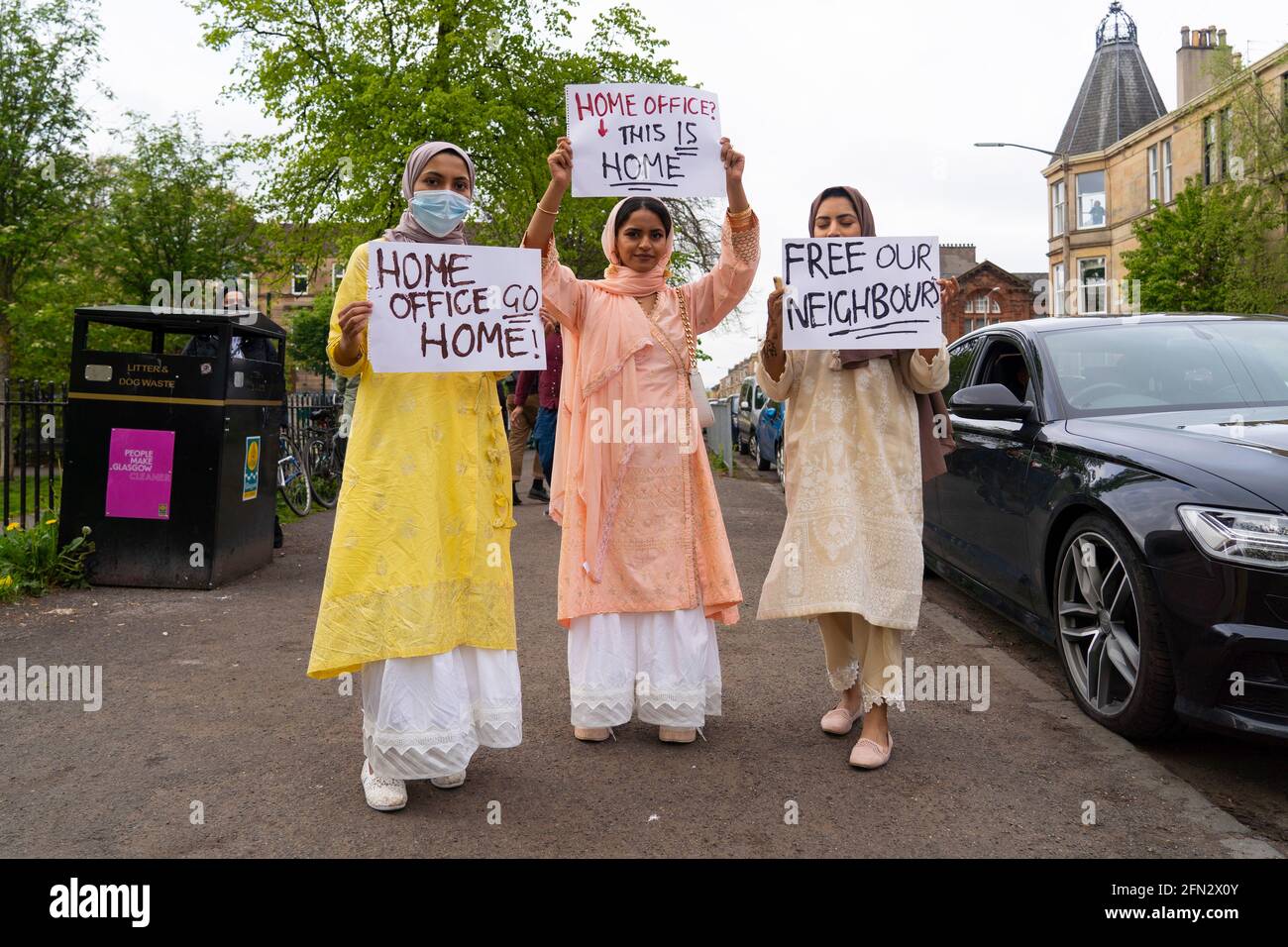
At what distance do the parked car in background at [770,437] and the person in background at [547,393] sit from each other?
4.84m

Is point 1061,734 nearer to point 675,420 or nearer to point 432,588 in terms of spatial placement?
point 675,420

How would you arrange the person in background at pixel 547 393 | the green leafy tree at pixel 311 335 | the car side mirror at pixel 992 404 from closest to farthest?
the car side mirror at pixel 992 404
the person in background at pixel 547 393
the green leafy tree at pixel 311 335

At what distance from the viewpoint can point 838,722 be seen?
12.8 ft

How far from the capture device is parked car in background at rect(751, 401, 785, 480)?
50.5 ft

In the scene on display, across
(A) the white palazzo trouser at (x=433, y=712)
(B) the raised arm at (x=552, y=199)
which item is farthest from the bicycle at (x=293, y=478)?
(A) the white palazzo trouser at (x=433, y=712)

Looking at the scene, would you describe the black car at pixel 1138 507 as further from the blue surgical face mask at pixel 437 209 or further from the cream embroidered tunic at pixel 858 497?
the blue surgical face mask at pixel 437 209

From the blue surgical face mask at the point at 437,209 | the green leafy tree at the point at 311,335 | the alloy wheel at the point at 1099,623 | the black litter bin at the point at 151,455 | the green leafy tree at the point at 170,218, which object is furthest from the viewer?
the green leafy tree at the point at 311,335

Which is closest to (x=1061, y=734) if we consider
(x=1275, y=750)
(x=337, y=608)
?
(x=1275, y=750)

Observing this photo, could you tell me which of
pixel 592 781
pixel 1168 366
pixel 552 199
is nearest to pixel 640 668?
pixel 592 781

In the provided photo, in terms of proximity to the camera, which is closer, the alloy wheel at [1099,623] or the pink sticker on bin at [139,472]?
the alloy wheel at [1099,623]

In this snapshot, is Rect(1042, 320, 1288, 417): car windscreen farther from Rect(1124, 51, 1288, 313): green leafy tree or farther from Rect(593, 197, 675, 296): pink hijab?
Rect(1124, 51, 1288, 313): green leafy tree

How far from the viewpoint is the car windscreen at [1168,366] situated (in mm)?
4402

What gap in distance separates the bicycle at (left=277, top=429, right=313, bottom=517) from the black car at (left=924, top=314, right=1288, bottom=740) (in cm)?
709
